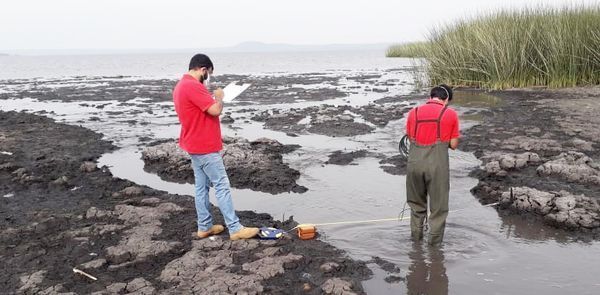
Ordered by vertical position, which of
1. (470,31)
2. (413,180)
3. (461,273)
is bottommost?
(461,273)

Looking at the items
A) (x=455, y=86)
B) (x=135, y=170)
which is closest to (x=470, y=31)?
(x=455, y=86)

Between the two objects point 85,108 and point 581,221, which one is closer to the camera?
point 581,221

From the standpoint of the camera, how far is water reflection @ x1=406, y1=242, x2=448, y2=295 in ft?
14.5

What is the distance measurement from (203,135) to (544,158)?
628 cm

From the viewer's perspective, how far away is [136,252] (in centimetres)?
512

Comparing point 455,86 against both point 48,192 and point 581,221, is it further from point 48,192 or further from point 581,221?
point 48,192

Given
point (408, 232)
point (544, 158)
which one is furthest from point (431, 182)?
point (544, 158)

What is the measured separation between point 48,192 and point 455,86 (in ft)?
48.7

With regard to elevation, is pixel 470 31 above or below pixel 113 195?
above

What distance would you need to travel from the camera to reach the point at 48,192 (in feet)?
25.0

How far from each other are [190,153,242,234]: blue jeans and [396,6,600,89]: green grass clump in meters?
13.8

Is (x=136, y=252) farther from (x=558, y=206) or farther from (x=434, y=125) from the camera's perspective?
(x=558, y=206)

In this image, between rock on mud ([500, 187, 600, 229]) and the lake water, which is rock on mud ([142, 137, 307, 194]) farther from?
rock on mud ([500, 187, 600, 229])

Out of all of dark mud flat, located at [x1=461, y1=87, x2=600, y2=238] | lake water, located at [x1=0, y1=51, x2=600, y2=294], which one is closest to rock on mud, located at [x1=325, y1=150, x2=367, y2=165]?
lake water, located at [x1=0, y1=51, x2=600, y2=294]
